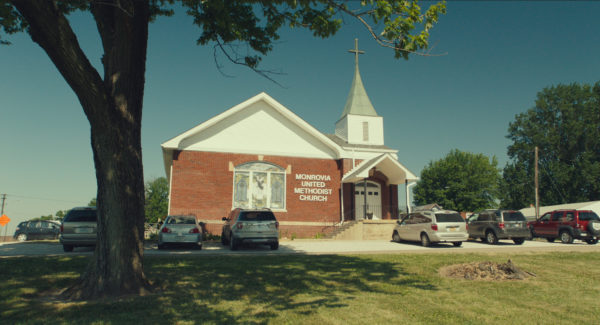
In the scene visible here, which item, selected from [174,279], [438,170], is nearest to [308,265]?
[174,279]

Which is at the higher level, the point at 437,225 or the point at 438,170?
the point at 438,170

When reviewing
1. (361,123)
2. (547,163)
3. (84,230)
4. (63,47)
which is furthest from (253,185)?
(547,163)

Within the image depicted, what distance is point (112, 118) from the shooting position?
6.71m

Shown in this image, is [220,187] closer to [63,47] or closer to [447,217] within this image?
[447,217]

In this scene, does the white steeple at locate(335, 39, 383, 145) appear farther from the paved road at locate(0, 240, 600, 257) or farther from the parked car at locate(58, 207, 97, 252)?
the parked car at locate(58, 207, 97, 252)

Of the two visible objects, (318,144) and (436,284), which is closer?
(436,284)

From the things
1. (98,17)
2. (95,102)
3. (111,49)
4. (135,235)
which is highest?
(98,17)

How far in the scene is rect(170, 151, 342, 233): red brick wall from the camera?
22203 mm

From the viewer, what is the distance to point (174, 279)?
8.02 m

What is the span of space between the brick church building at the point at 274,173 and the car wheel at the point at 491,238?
6098mm

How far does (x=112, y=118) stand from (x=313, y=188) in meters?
18.6

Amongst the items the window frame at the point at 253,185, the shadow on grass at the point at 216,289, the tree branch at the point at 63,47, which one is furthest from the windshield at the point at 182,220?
the tree branch at the point at 63,47

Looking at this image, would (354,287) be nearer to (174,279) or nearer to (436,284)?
(436,284)

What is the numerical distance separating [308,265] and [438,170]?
63.6 m
